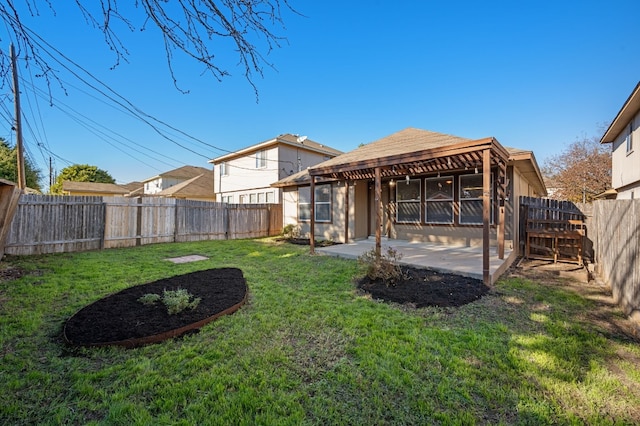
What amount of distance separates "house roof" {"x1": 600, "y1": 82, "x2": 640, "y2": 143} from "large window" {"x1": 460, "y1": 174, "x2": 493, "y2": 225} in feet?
15.8

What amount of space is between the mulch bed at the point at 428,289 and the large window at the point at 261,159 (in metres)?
12.5

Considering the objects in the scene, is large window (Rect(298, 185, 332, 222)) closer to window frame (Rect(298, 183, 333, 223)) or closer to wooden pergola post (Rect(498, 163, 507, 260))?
window frame (Rect(298, 183, 333, 223))

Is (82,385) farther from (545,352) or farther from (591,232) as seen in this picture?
(591,232)

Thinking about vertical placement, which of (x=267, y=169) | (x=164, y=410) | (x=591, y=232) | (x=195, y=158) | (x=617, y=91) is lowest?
(x=164, y=410)

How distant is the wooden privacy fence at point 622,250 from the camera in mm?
3631

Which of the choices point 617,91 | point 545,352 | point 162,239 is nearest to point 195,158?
point 162,239

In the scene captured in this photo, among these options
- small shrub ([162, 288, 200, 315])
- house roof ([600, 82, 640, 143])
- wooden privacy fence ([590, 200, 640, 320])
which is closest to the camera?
small shrub ([162, 288, 200, 315])

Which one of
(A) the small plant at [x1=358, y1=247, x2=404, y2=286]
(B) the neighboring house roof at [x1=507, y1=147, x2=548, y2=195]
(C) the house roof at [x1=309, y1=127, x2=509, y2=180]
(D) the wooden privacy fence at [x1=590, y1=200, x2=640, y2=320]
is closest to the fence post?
(C) the house roof at [x1=309, y1=127, x2=509, y2=180]

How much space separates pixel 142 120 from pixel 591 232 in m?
13.8

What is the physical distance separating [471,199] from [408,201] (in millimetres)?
2069

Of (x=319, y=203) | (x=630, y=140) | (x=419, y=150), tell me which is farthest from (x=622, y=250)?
(x=630, y=140)

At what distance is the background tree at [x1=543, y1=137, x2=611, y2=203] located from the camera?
18.2 metres

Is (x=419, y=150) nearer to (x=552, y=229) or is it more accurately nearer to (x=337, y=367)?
(x=337, y=367)

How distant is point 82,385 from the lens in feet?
7.22
